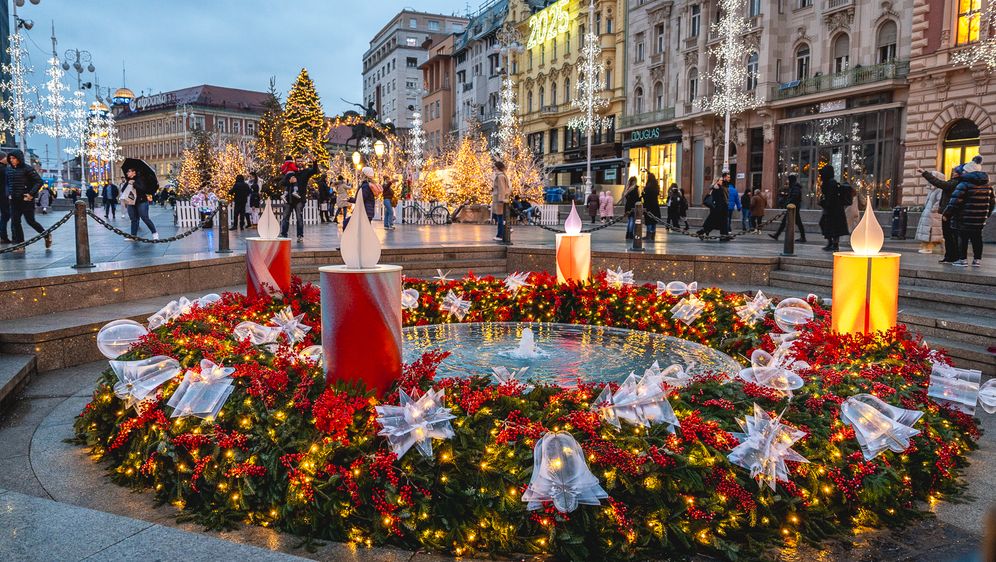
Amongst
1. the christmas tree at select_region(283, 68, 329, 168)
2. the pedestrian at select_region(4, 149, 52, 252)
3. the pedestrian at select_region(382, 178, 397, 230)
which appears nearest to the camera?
the pedestrian at select_region(4, 149, 52, 252)

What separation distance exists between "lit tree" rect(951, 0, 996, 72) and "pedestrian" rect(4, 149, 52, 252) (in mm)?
25011

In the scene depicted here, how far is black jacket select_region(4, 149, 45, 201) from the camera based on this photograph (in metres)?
12.4

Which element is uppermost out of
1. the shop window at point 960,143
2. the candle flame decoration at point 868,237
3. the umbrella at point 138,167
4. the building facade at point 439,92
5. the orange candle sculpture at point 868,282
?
the building facade at point 439,92

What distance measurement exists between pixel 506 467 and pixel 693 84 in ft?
126

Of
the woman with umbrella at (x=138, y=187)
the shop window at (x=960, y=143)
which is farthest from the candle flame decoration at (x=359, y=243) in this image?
the shop window at (x=960, y=143)

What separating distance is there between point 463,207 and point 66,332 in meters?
24.7

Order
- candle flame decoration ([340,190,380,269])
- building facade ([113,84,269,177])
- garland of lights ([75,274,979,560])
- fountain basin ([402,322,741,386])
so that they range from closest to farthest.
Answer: garland of lights ([75,274,979,560])
candle flame decoration ([340,190,380,269])
fountain basin ([402,322,741,386])
building facade ([113,84,269,177])

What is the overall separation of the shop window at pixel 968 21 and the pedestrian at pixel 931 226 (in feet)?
46.5

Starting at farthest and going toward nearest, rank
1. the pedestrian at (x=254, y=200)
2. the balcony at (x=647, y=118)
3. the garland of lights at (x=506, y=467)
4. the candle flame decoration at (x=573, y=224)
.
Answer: the balcony at (x=647, y=118), the pedestrian at (x=254, y=200), the candle flame decoration at (x=573, y=224), the garland of lights at (x=506, y=467)

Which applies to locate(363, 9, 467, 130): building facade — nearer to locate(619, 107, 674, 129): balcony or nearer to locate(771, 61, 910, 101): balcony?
locate(619, 107, 674, 129): balcony

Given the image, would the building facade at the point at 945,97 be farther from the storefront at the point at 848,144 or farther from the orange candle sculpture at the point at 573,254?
the orange candle sculpture at the point at 573,254

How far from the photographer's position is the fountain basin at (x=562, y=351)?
533 cm

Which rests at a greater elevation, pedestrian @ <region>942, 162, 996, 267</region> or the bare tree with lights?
the bare tree with lights

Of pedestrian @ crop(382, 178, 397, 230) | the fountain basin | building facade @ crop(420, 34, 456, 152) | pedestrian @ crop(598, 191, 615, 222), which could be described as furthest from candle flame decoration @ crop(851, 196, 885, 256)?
building facade @ crop(420, 34, 456, 152)
